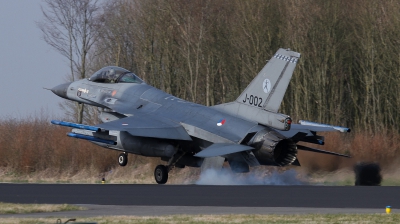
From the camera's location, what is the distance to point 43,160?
38812 mm

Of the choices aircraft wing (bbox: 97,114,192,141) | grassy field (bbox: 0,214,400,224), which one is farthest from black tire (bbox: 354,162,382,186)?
grassy field (bbox: 0,214,400,224)

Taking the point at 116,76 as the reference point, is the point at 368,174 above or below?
below

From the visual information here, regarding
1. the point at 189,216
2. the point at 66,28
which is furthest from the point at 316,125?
the point at 66,28

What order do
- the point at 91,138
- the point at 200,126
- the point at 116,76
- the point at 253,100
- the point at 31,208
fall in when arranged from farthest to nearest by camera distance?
the point at 116,76 → the point at 200,126 → the point at 91,138 → the point at 253,100 → the point at 31,208

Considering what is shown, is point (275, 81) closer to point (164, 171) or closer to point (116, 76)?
point (164, 171)

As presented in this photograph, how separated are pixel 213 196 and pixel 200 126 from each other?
23.8 feet

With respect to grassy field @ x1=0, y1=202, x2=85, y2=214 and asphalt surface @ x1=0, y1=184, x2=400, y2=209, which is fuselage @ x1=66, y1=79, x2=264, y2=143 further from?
grassy field @ x1=0, y1=202, x2=85, y2=214

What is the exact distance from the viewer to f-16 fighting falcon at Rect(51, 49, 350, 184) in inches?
957

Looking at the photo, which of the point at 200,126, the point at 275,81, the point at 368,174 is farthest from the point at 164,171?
the point at 368,174

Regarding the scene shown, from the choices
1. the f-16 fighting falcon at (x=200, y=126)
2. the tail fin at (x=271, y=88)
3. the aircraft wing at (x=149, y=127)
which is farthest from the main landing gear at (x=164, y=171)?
the tail fin at (x=271, y=88)

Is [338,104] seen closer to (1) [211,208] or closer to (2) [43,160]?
(2) [43,160]

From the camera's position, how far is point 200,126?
25922 millimetres

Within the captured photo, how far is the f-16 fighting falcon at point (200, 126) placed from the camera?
2431 centimetres

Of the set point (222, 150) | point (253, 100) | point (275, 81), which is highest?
point (275, 81)
